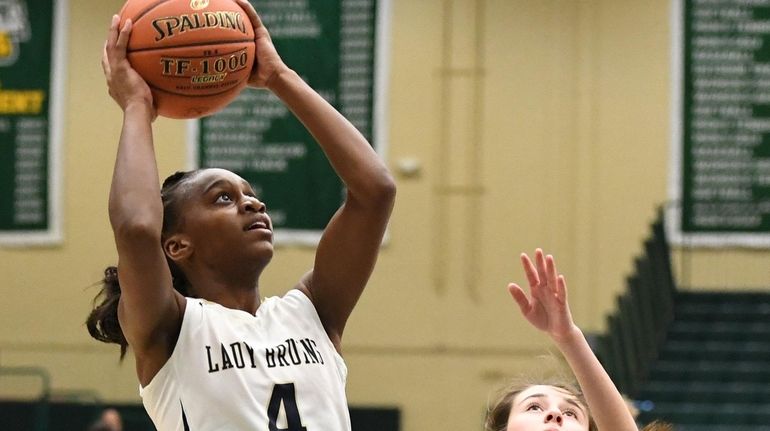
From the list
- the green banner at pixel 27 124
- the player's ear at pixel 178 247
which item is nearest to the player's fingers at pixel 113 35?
the player's ear at pixel 178 247

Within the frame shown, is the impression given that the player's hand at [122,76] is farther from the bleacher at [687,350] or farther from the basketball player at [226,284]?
the bleacher at [687,350]

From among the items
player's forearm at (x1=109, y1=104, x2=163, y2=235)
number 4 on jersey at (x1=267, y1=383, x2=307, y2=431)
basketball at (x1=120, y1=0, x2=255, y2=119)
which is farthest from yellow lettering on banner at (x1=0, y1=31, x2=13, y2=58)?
number 4 on jersey at (x1=267, y1=383, x2=307, y2=431)

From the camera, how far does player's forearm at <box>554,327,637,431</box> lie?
2967mm

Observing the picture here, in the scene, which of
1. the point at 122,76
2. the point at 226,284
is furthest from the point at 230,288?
the point at 122,76

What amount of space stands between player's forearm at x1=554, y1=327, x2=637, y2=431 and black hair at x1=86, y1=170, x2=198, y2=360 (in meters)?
0.91

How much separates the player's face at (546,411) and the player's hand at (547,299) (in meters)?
0.22

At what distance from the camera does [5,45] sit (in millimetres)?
12031

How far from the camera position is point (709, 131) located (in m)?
11.3

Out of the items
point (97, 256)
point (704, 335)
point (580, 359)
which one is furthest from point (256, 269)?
point (97, 256)

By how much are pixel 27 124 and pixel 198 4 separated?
361 inches

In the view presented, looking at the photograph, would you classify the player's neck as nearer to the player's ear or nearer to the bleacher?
the player's ear

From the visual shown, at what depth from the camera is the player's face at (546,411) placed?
311 cm

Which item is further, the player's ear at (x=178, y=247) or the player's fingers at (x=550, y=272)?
the player's ear at (x=178, y=247)

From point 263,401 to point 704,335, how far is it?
8.46 metres
